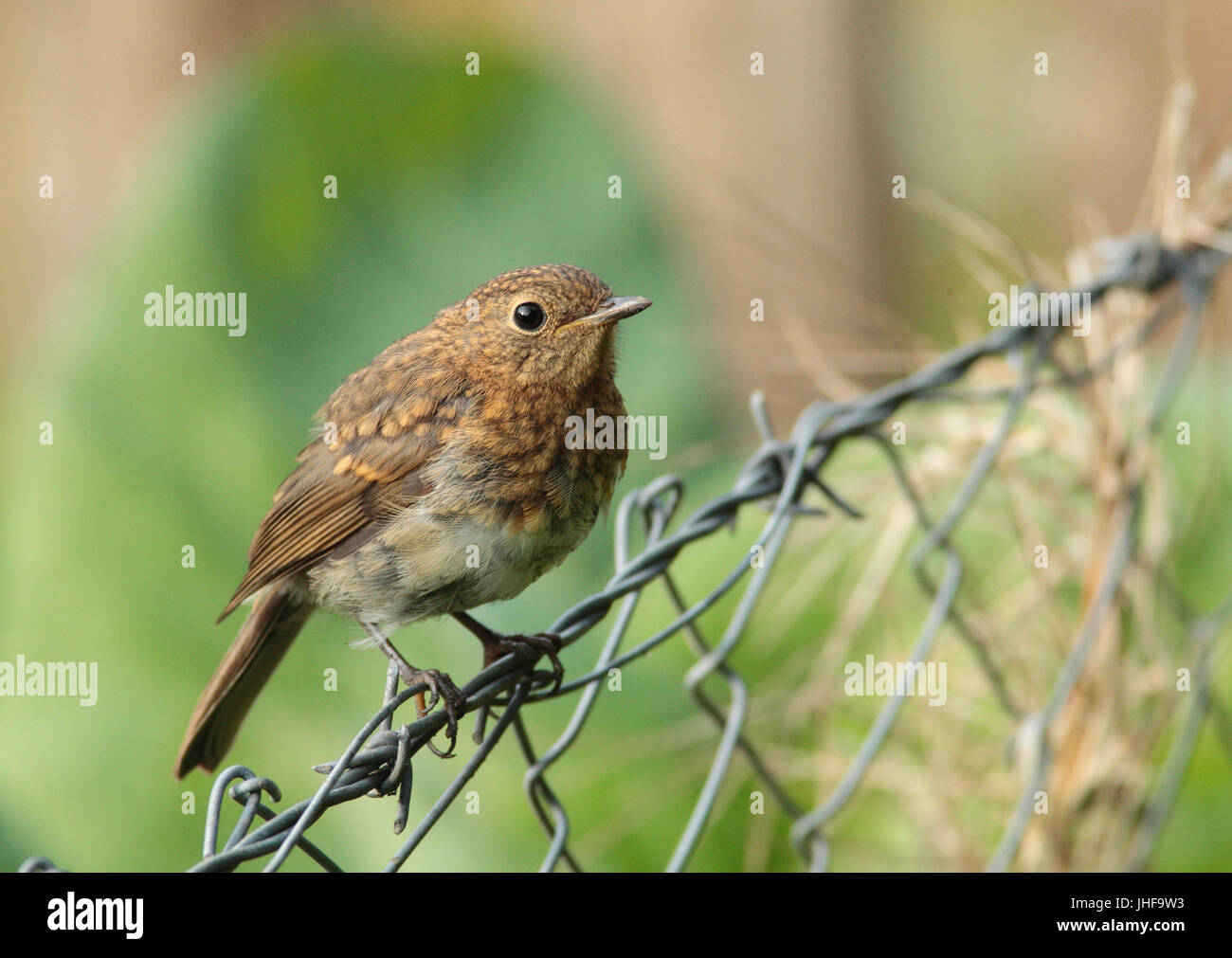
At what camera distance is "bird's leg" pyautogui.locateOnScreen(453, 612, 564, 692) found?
252cm

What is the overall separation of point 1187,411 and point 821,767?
1.69 metres

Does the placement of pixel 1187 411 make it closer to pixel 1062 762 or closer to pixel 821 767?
pixel 1062 762

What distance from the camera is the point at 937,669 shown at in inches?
145

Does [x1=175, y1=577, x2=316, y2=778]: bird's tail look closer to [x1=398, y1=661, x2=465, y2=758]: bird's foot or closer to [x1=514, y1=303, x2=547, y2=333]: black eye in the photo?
[x1=398, y1=661, x2=465, y2=758]: bird's foot

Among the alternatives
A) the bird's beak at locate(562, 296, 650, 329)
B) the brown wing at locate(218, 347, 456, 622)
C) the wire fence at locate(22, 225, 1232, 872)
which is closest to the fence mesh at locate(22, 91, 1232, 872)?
the wire fence at locate(22, 225, 1232, 872)

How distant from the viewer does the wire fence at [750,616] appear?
6.23 ft

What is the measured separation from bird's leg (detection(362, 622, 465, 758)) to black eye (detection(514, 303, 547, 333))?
2.37 feet

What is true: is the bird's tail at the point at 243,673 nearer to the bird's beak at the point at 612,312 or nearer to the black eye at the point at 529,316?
the black eye at the point at 529,316

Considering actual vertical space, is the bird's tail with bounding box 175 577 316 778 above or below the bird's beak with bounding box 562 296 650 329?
below

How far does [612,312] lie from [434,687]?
81cm

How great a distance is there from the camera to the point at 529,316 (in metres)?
2.69

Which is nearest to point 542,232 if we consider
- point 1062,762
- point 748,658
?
point 748,658

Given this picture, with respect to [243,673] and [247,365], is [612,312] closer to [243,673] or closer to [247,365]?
[243,673]
